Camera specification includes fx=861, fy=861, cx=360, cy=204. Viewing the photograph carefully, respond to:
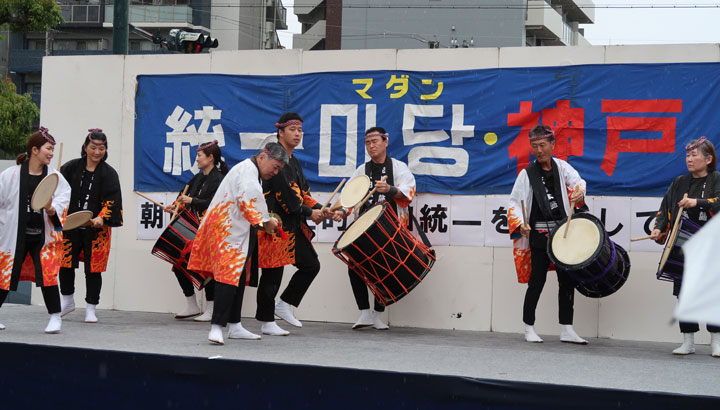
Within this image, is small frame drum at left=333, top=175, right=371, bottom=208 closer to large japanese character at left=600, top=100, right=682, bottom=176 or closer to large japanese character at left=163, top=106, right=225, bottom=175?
large japanese character at left=163, top=106, right=225, bottom=175

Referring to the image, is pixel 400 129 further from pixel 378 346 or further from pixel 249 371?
pixel 249 371

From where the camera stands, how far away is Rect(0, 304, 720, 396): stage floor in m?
4.21

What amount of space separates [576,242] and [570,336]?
0.77 metres

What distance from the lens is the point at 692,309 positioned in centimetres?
195

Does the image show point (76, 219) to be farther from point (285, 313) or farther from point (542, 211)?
point (542, 211)

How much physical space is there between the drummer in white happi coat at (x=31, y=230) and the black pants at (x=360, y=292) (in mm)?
2059

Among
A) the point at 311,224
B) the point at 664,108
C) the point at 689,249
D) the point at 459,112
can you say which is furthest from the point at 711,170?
the point at 689,249

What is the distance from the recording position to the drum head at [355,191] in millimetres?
6172

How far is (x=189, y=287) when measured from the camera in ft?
23.0

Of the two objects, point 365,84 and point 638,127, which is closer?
point 638,127

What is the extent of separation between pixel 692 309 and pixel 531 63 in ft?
16.1

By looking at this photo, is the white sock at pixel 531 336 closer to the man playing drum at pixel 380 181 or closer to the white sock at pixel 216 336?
the man playing drum at pixel 380 181

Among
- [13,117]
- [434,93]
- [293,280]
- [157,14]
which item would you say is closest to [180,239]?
[293,280]

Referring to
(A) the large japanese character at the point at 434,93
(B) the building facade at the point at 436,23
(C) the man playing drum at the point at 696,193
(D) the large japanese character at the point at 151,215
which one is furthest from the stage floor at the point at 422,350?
(B) the building facade at the point at 436,23
